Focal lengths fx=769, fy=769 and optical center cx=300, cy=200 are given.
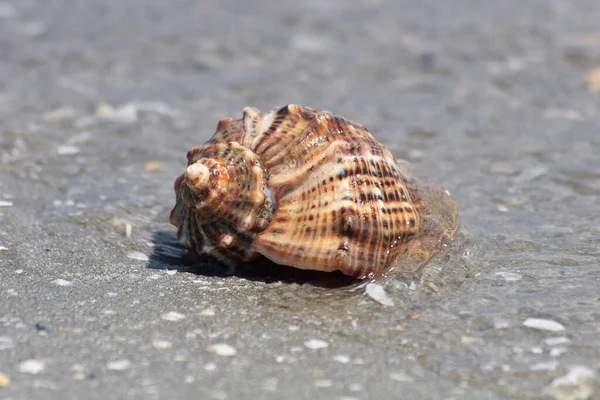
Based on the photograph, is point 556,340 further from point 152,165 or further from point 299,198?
point 152,165

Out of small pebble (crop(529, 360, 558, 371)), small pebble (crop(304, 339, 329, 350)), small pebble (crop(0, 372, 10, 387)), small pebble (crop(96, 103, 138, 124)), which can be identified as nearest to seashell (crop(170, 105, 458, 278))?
small pebble (crop(304, 339, 329, 350))

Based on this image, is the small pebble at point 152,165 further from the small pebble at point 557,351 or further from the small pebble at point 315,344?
the small pebble at point 557,351

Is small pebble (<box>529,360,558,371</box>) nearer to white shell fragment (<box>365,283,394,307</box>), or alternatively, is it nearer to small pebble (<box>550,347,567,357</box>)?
small pebble (<box>550,347,567,357</box>)

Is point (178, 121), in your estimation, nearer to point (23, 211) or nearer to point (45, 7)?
point (23, 211)

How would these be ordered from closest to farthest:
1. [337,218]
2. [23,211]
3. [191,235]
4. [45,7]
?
[337,218] → [191,235] → [23,211] → [45,7]

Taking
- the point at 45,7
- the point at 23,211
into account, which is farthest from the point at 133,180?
the point at 45,7

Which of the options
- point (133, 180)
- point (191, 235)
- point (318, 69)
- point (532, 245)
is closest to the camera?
point (191, 235)

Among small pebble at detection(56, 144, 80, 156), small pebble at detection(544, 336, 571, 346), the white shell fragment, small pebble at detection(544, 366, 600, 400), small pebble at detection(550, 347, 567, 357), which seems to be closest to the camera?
small pebble at detection(544, 366, 600, 400)
